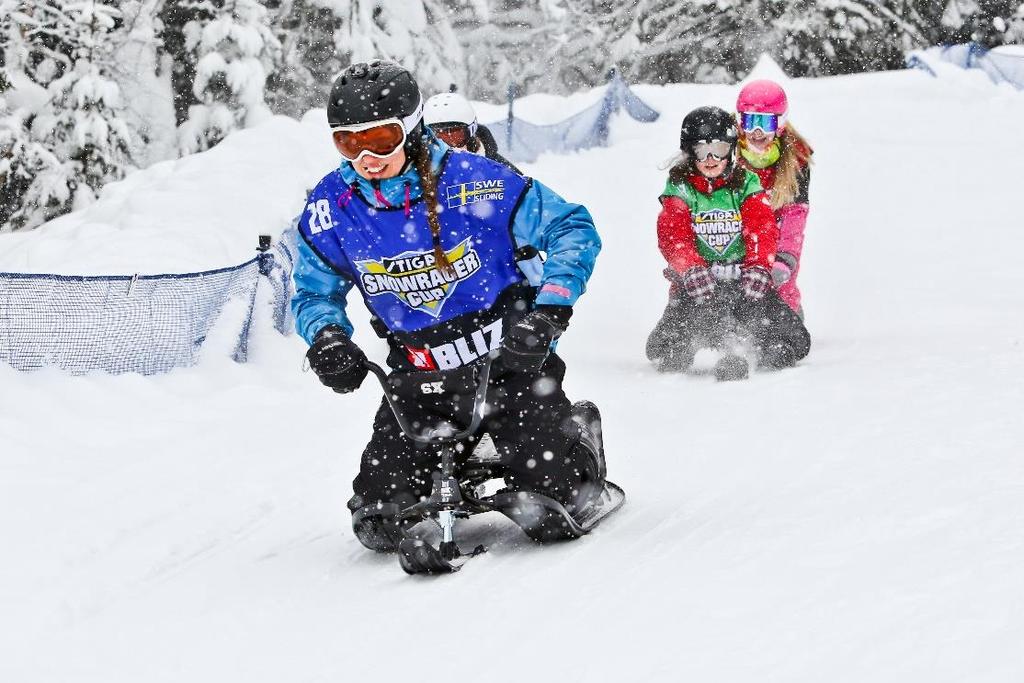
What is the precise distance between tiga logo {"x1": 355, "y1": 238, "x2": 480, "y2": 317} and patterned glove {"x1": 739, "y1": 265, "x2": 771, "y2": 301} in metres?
4.33

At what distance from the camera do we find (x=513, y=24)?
40656 mm

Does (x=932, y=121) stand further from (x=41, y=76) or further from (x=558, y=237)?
(x=558, y=237)

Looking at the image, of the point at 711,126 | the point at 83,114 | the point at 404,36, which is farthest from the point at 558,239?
the point at 404,36

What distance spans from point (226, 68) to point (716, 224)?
54.4 ft

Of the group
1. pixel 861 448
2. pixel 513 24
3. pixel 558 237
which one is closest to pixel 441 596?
pixel 558 237

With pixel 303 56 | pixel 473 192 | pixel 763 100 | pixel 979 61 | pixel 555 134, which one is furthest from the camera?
pixel 303 56

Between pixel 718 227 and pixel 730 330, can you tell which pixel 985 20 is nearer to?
pixel 718 227

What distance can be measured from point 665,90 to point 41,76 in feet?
40.6

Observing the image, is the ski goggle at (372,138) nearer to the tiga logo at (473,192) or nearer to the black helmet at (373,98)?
the black helmet at (373,98)

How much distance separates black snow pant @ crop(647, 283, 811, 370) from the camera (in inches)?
339

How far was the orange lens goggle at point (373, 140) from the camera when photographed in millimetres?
4469

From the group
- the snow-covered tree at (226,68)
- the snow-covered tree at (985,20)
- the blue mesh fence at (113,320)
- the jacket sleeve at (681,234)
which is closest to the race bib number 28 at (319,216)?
the blue mesh fence at (113,320)

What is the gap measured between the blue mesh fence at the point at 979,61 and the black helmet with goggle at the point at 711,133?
1921 centimetres

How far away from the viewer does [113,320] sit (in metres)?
7.76
